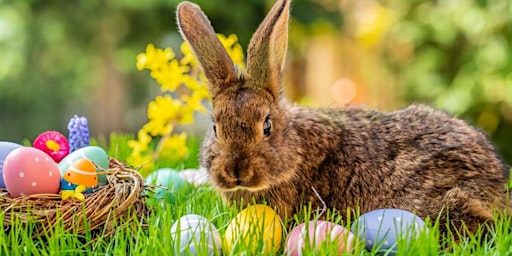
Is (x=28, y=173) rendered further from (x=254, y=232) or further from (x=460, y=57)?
(x=460, y=57)

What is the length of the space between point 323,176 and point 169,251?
0.78 meters

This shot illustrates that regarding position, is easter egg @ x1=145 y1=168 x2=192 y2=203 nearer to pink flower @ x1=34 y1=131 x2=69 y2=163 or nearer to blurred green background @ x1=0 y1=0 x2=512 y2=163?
pink flower @ x1=34 y1=131 x2=69 y2=163

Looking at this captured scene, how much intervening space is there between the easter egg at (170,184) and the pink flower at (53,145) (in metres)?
0.42

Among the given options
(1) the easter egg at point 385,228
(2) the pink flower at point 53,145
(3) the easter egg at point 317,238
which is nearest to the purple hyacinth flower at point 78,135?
(2) the pink flower at point 53,145

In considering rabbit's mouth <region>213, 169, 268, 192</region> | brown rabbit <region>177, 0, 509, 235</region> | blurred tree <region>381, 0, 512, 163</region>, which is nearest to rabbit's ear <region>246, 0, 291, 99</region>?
brown rabbit <region>177, 0, 509, 235</region>

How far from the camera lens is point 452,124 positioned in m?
2.73

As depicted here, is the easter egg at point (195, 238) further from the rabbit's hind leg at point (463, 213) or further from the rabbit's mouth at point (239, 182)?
the rabbit's hind leg at point (463, 213)

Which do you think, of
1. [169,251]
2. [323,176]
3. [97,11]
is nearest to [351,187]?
[323,176]

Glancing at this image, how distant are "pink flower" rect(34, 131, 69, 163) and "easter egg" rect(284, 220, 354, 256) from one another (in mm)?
967

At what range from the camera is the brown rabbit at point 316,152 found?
2408 millimetres

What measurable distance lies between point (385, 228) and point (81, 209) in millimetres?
971

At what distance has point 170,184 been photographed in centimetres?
297

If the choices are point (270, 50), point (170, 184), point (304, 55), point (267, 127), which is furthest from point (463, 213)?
point (304, 55)

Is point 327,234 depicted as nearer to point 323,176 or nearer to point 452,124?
point 323,176
